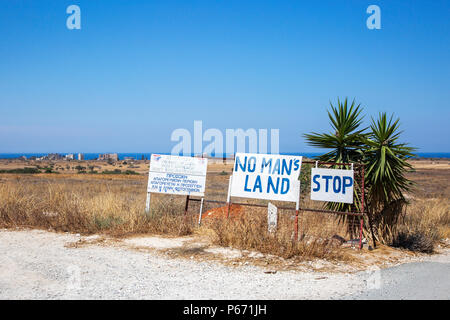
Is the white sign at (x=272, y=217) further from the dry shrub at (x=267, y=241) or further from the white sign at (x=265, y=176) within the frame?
the white sign at (x=265, y=176)

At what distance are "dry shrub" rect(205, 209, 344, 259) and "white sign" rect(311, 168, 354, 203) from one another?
3.38 feet

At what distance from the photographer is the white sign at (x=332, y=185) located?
30.1ft

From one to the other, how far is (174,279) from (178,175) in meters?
5.00

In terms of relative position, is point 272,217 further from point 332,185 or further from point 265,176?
point 332,185

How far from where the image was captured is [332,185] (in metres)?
9.26

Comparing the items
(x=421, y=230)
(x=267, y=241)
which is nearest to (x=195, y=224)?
(x=267, y=241)

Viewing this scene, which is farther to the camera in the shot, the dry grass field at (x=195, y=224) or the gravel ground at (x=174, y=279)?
the dry grass field at (x=195, y=224)

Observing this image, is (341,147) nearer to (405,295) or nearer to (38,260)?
(405,295)

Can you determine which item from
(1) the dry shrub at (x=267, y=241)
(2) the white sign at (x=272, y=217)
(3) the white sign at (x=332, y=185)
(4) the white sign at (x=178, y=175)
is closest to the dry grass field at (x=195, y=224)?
(1) the dry shrub at (x=267, y=241)

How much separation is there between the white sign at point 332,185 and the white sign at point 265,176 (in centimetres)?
54

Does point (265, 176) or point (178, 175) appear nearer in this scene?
point (265, 176)

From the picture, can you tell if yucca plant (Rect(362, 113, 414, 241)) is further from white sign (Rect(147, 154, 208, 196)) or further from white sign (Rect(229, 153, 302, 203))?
white sign (Rect(147, 154, 208, 196))
